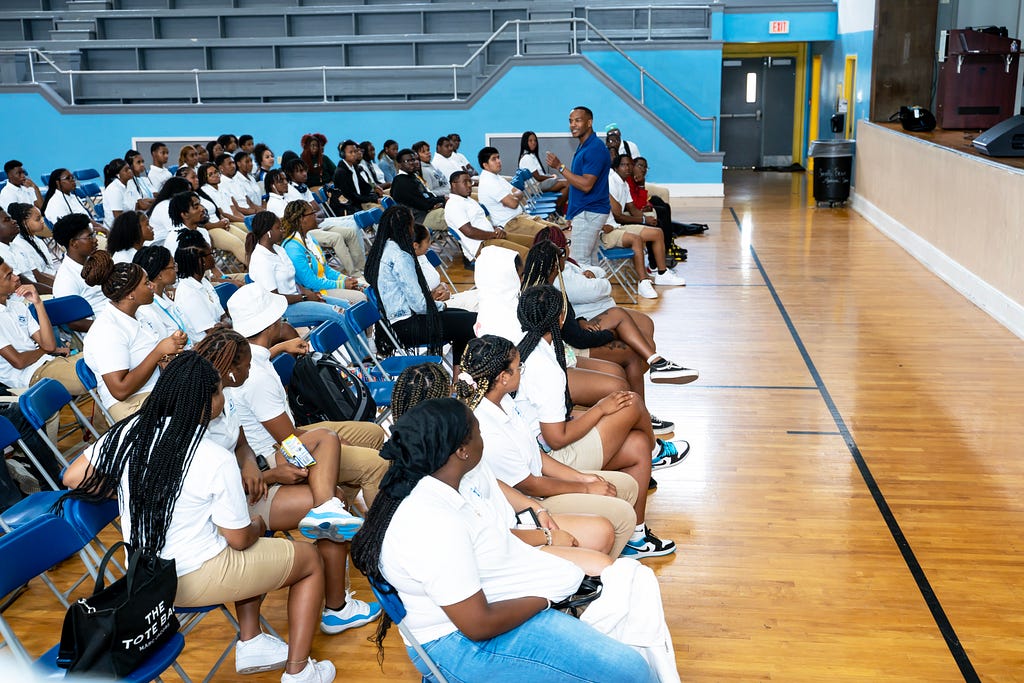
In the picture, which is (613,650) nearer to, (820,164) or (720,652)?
(720,652)

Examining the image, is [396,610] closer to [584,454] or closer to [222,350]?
[222,350]

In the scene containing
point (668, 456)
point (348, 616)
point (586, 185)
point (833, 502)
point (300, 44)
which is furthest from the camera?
point (300, 44)

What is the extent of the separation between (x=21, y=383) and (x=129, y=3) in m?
14.2

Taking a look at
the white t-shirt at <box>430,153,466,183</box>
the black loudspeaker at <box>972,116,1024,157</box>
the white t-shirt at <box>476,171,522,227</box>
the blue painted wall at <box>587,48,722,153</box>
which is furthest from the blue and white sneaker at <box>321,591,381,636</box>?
the blue painted wall at <box>587,48,722,153</box>

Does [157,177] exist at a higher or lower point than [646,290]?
higher

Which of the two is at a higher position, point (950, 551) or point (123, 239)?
point (123, 239)

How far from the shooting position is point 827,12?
16156 millimetres

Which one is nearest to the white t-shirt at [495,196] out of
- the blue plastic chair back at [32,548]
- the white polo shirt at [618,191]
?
the white polo shirt at [618,191]

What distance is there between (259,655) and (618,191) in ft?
22.7

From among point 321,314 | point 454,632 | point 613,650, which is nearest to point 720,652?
point 613,650

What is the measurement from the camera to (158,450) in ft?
9.02

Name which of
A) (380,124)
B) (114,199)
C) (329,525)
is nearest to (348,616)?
(329,525)

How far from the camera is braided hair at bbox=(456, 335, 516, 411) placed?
3.20 metres

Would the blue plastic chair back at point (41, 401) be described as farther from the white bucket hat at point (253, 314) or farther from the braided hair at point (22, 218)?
the braided hair at point (22, 218)
